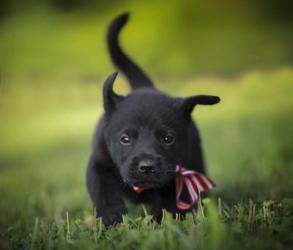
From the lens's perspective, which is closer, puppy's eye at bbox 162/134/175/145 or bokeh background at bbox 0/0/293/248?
puppy's eye at bbox 162/134/175/145

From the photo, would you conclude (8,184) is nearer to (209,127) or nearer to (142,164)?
(142,164)

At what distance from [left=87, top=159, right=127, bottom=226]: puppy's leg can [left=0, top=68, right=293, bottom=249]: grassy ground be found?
16 centimetres

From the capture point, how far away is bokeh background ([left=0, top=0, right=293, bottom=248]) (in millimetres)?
5281

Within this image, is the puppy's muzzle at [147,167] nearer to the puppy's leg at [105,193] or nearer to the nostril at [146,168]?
the nostril at [146,168]

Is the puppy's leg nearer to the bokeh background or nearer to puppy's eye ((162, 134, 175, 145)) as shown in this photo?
puppy's eye ((162, 134, 175, 145))

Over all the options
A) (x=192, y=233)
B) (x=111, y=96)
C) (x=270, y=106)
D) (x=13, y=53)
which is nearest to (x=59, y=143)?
(x=13, y=53)

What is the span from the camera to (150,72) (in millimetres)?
6039

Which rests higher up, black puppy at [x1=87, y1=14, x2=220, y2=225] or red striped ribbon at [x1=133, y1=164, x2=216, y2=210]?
black puppy at [x1=87, y1=14, x2=220, y2=225]

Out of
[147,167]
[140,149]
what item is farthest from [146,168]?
[140,149]

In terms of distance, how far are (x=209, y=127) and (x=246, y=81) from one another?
1.75ft

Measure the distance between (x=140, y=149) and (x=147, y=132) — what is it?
0.11 metres

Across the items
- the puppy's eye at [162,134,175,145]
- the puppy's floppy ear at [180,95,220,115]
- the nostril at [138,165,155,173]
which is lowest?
the nostril at [138,165,155,173]

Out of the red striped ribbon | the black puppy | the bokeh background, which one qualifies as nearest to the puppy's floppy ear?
the black puppy

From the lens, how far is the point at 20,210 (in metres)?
3.97
